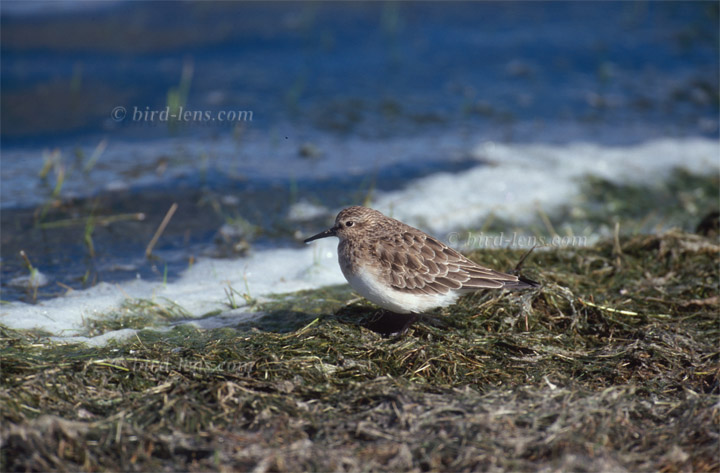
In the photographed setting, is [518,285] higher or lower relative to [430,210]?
higher

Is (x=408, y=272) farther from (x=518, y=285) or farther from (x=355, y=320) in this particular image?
(x=518, y=285)

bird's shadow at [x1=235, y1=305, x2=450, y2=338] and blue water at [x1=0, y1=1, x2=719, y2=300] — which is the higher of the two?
blue water at [x1=0, y1=1, x2=719, y2=300]

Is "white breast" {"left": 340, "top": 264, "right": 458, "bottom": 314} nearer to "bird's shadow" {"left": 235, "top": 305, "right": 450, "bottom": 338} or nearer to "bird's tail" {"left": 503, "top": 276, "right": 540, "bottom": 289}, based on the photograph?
→ "bird's shadow" {"left": 235, "top": 305, "right": 450, "bottom": 338}

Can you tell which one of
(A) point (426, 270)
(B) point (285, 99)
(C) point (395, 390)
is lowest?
(C) point (395, 390)

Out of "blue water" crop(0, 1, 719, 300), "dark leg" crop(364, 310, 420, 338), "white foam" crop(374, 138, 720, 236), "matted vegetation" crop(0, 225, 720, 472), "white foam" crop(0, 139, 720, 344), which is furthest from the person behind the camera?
"white foam" crop(374, 138, 720, 236)

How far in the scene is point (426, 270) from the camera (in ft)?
15.8

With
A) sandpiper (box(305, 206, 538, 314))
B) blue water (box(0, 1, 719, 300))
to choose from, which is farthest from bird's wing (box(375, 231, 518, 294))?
blue water (box(0, 1, 719, 300))

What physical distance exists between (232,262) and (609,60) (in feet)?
28.8

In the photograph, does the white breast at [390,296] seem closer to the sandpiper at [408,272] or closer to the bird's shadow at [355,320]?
the sandpiper at [408,272]

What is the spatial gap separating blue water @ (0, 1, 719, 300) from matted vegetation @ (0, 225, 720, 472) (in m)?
2.06

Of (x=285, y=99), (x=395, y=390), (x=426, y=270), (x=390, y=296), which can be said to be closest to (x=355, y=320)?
(x=390, y=296)

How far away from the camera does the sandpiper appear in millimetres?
4715

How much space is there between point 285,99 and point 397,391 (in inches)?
290

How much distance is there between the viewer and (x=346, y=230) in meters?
5.13
